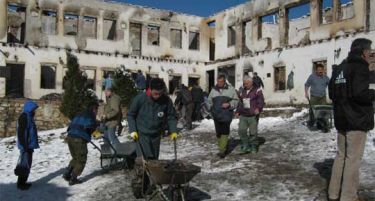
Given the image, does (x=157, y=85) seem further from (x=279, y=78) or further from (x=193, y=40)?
(x=193, y=40)

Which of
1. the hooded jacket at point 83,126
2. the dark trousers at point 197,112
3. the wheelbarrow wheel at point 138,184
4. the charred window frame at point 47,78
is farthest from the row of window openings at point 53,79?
the wheelbarrow wheel at point 138,184

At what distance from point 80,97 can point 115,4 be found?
40.9 ft

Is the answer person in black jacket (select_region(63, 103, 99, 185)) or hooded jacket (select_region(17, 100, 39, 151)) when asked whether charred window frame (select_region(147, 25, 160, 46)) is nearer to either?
person in black jacket (select_region(63, 103, 99, 185))

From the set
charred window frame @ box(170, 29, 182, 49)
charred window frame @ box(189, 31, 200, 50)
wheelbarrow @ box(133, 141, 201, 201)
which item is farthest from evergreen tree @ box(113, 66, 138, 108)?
charred window frame @ box(189, 31, 200, 50)

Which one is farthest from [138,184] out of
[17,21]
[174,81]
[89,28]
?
[89,28]

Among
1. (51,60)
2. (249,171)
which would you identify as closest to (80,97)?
(51,60)

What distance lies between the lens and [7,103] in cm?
2278

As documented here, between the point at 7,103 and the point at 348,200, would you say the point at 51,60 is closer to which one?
the point at 7,103

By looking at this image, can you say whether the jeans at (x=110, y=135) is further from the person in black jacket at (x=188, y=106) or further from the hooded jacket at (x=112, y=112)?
the person in black jacket at (x=188, y=106)

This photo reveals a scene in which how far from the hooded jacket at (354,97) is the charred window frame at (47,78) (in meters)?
24.2

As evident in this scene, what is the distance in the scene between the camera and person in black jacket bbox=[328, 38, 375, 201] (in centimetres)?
599

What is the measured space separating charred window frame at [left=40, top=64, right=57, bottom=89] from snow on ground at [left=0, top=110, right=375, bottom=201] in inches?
632

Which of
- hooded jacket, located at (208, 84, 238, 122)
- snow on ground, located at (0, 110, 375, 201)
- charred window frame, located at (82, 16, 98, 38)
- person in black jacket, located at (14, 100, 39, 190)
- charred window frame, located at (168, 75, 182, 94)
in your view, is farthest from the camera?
charred window frame, located at (168, 75, 182, 94)

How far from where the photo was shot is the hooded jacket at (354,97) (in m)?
5.99
